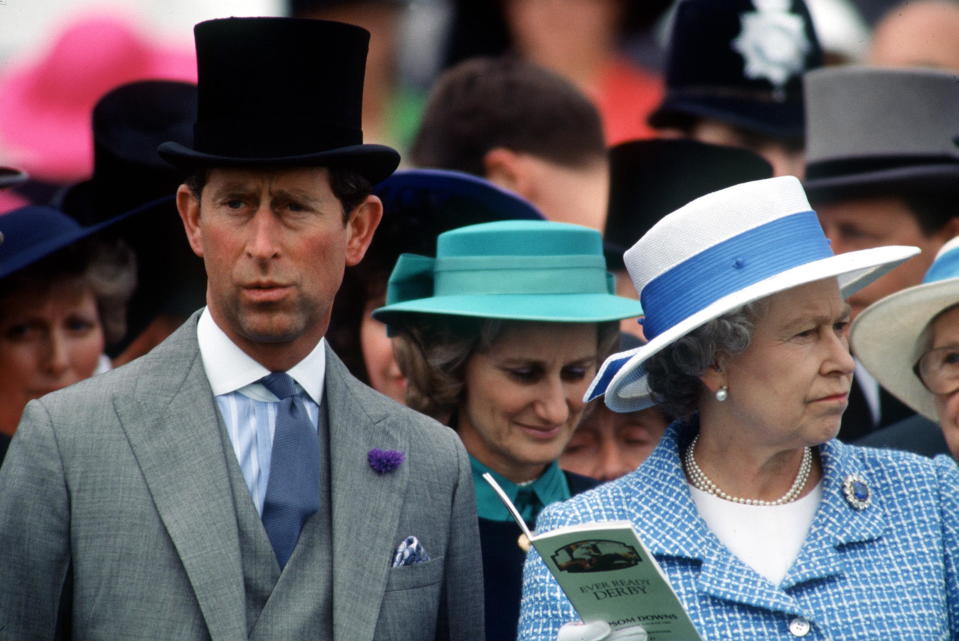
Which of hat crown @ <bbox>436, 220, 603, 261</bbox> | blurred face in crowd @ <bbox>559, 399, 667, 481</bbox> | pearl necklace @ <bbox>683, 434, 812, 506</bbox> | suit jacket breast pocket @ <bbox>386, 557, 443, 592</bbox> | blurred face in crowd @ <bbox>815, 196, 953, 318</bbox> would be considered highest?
hat crown @ <bbox>436, 220, 603, 261</bbox>

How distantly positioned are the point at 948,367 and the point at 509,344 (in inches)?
54.6

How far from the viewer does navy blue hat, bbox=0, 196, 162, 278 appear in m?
5.34

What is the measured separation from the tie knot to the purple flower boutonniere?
0.27 metres

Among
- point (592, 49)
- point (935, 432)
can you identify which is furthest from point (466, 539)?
point (592, 49)

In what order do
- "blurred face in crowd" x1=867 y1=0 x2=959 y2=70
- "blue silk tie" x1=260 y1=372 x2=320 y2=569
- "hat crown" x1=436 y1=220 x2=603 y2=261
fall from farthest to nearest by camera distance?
1. "blurred face in crowd" x1=867 y1=0 x2=959 y2=70
2. "hat crown" x1=436 y1=220 x2=603 y2=261
3. "blue silk tie" x1=260 y1=372 x2=320 y2=569

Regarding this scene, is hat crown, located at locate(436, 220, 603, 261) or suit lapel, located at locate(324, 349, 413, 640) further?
hat crown, located at locate(436, 220, 603, 261)

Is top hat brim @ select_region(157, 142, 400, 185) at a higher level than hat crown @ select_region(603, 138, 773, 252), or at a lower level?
higher

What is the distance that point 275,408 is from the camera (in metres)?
3.65

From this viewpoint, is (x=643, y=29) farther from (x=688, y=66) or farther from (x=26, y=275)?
(x=26, y=275)

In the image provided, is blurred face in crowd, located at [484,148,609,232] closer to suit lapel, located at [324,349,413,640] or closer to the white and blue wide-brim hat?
the white and blue wide-brim hat

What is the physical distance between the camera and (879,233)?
6.18m

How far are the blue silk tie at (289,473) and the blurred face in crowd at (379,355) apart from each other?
1811 mm

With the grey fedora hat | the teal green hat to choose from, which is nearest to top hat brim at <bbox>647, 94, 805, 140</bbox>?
the grey fedora hat

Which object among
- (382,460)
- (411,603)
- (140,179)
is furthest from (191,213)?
(140,179)
